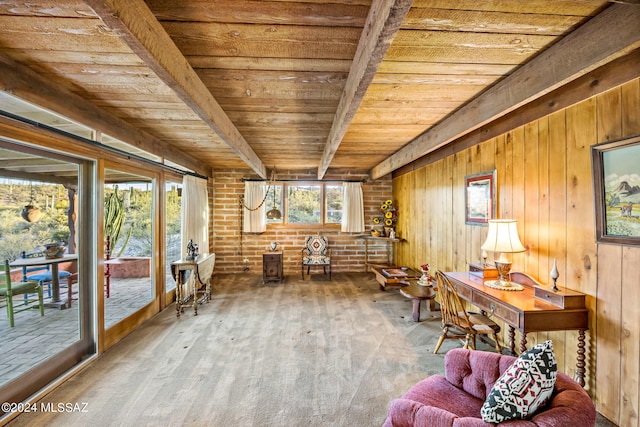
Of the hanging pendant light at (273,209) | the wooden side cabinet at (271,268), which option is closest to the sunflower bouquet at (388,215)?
the hanging pendant light at (273,209)

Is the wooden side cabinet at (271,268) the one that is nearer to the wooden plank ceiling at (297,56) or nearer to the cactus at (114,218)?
the cactus at (114,218)

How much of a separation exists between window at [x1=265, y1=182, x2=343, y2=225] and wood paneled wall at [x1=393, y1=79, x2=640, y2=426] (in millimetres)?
3246

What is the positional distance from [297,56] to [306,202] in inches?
176

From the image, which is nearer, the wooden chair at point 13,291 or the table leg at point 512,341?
the wooden chair at point 13,291

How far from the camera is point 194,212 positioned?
441 cm

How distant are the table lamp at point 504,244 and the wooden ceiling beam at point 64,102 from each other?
11.3ft

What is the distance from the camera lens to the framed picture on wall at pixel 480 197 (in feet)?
9.55

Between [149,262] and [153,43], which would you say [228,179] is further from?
[153,43]

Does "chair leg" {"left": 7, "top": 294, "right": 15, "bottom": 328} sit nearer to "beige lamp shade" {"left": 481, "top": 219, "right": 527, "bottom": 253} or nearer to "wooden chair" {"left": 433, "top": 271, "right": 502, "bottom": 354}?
"wooden chair" {"left": 433, "top": 271, "right": 502, "bottom": 354}

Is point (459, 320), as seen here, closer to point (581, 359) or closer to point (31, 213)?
point (581, 359)

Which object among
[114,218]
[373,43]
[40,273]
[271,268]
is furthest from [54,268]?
[271,268]

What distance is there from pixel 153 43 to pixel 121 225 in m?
2.82

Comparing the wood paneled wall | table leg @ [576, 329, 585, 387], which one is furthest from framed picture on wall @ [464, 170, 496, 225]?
table leg @ [576, 329, 585, 387]

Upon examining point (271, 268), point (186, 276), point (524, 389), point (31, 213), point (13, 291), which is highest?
point (31, 213)
